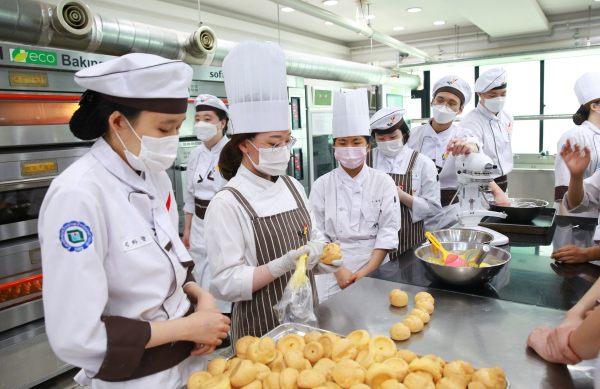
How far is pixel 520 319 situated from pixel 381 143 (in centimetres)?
163

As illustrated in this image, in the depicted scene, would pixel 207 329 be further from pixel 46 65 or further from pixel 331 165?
pixel 331 165

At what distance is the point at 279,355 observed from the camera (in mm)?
1092

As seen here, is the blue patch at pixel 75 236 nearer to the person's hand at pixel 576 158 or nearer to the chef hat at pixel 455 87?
the person's hand at pixel 576 158

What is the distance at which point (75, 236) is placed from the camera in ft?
2.98

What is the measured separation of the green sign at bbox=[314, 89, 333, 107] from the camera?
5.02 metres

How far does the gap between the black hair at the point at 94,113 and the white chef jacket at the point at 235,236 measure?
19.7 inches

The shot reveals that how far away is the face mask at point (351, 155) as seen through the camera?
2.23 metres

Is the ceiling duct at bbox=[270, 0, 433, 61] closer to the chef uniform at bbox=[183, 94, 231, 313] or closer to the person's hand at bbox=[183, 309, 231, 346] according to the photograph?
the chef uniform at bbox=[183, 94, 231, 313]

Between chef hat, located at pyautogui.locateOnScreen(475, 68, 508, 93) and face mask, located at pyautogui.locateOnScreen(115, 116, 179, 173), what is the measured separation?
2724 mm

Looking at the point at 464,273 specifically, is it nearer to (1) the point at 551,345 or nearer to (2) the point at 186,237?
(1) the point at 551,345

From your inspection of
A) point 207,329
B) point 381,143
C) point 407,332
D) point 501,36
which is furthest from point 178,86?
point 501,36

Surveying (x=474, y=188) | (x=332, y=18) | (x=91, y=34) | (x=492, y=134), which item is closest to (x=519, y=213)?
(x=474, y=188)

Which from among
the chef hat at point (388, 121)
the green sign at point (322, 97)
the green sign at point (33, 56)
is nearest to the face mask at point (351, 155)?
the chef hat at point (388, 121)

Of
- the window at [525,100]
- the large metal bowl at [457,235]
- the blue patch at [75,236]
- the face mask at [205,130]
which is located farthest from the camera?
the window at [525,100]
